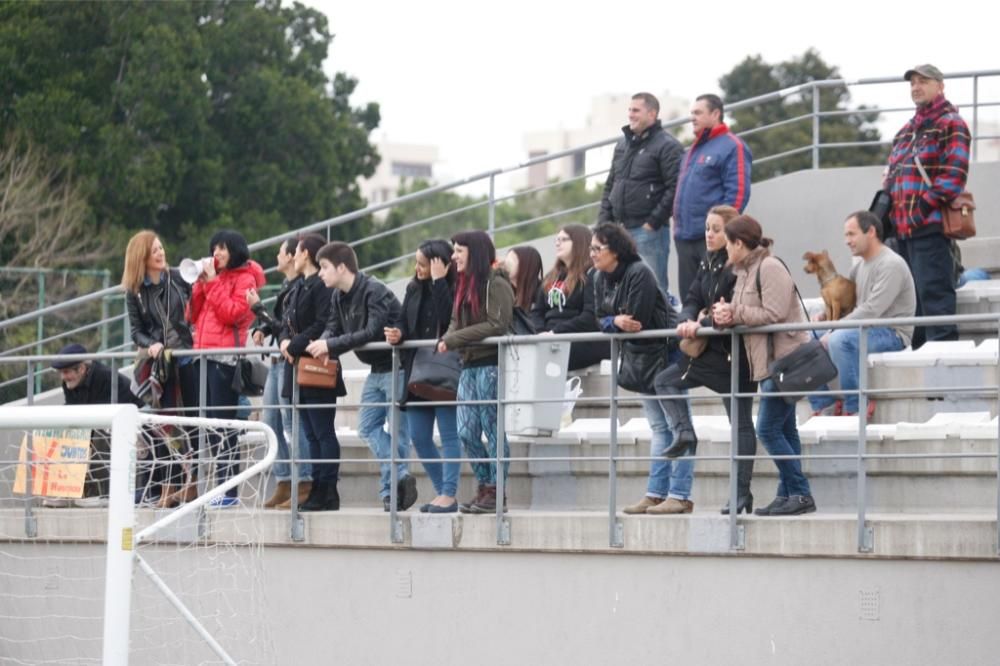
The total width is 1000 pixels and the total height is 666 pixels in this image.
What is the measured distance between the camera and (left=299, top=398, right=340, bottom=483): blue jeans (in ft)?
35.5

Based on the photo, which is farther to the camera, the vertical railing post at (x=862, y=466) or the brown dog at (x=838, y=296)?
the brown dog at (x=838, y=296)

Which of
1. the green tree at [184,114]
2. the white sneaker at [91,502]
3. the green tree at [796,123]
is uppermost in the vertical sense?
the green tree at [796,123]

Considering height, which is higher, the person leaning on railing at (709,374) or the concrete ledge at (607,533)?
the person leaning on railing at (709,374)

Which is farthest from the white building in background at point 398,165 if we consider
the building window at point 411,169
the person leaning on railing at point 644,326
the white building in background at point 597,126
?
the person leaning on railing at point 644,326

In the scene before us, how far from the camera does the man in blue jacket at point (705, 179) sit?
11.9m

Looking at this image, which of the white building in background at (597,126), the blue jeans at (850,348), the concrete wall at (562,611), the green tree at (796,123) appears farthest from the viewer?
the white building in background at (597,126)

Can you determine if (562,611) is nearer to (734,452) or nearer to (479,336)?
(734,452)

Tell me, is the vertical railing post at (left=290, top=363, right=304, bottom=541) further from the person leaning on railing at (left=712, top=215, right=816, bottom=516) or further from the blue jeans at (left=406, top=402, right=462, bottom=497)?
the person leaning on railing at (left=712, top=215, right=816, bottom=516)

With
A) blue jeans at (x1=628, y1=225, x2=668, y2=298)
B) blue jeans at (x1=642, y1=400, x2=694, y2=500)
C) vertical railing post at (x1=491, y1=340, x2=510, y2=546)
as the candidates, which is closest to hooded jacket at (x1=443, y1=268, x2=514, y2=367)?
vertical railing post at (x1=491, y1=340, x2=510, y2=546)

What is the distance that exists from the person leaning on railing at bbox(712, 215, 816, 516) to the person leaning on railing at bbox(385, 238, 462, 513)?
1.85 metres

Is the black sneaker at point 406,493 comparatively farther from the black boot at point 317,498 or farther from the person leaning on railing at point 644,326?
the person leaning on railing at point 644,326

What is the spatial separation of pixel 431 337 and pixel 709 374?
191cm

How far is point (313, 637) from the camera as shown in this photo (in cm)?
1072

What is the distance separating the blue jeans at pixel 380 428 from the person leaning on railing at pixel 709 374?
186cm
